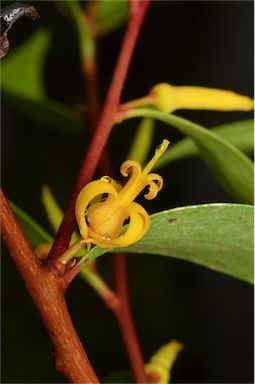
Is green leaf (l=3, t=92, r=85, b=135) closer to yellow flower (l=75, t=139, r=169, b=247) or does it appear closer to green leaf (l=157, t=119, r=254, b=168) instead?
green leaf (l=157, t=119, r=254, b=168)

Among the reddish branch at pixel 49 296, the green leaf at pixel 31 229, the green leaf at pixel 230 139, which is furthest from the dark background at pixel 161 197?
the reddish branch at pixel 49 296

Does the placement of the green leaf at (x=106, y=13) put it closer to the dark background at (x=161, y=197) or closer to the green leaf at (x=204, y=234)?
the green leaf at (x=204, y=234)

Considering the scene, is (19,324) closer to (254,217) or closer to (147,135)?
(147,135)

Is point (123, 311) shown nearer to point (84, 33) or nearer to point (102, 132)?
point (102, 132)

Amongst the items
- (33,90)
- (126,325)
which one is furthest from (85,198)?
(33,90)

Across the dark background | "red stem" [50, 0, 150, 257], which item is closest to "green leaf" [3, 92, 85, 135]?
"red stem" [50, 0, 150, 257]
